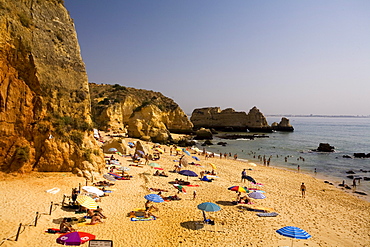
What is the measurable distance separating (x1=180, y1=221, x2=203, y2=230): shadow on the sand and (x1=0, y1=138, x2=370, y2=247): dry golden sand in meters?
0.05

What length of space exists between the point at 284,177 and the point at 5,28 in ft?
84.8

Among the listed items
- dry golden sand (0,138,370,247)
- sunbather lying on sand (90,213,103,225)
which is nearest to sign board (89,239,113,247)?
dry golden sand (0,138,370,247)

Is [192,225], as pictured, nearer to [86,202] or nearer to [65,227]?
[86,202]

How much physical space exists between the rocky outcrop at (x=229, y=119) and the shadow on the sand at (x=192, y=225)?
3230 inches

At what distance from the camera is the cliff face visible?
12.7 metres

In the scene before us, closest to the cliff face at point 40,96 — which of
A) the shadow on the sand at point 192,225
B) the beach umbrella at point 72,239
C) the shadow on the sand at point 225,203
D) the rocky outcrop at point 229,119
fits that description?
the beach umbrella at point 72,239

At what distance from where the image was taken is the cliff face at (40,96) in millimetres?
12742

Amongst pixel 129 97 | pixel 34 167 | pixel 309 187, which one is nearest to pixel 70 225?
pixel 34 167

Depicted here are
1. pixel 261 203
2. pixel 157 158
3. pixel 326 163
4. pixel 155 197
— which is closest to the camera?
pixel 155 197

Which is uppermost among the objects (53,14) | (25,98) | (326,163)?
(53,14)

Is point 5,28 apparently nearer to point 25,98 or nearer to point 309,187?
point 25,98

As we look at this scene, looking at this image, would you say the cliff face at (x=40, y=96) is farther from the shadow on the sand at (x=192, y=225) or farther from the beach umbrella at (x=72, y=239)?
the shadow on the sand at (x=192, y=225)

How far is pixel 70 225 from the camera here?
893 cm

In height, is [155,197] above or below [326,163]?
above
